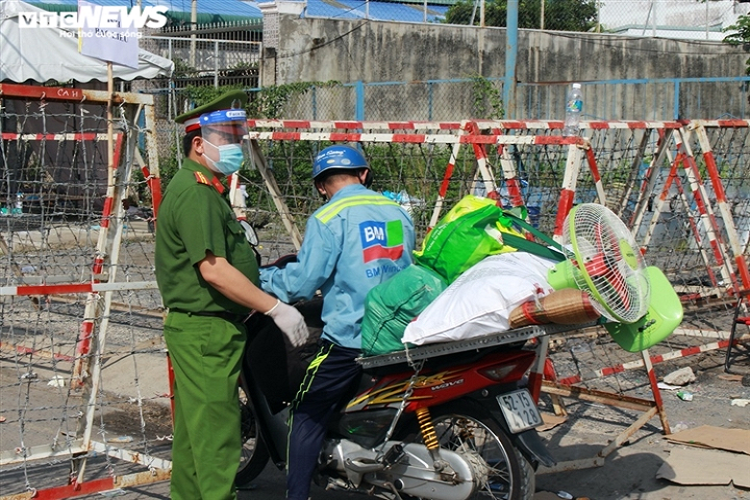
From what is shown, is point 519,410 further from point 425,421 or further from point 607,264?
point 607,264

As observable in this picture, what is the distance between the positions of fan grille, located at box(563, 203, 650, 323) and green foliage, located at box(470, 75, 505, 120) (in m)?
11.8

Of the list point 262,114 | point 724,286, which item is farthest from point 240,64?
point 724,286

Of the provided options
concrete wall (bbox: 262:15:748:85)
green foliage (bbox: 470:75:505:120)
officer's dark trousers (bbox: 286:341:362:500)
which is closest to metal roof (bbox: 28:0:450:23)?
concrete wall (bbox: 262:15:748:85)

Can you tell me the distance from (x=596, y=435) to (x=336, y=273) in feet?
7.98

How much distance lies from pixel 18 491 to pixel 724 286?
6.03 meters

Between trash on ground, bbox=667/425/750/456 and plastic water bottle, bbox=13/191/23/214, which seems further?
plastic water bottle, bbox=13/191/23/214

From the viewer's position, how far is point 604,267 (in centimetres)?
359

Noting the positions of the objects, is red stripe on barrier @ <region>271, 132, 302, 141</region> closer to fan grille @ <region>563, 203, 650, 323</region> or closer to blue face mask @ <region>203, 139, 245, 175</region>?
blue face mask @ <region>203, 139, 245, 175</region>

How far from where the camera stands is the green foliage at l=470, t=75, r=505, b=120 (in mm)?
15531

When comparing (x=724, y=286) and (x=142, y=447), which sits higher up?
(x=724, y=286)

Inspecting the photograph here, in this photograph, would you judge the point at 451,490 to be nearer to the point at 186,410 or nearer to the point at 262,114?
the point at 186,410

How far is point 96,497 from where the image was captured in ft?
15.1

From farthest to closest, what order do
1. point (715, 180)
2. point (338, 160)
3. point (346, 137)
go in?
1. point (715, 180)
2. point (346, 137)
3. point (338, 160)

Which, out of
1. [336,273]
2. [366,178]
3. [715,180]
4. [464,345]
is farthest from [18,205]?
[715,180]
